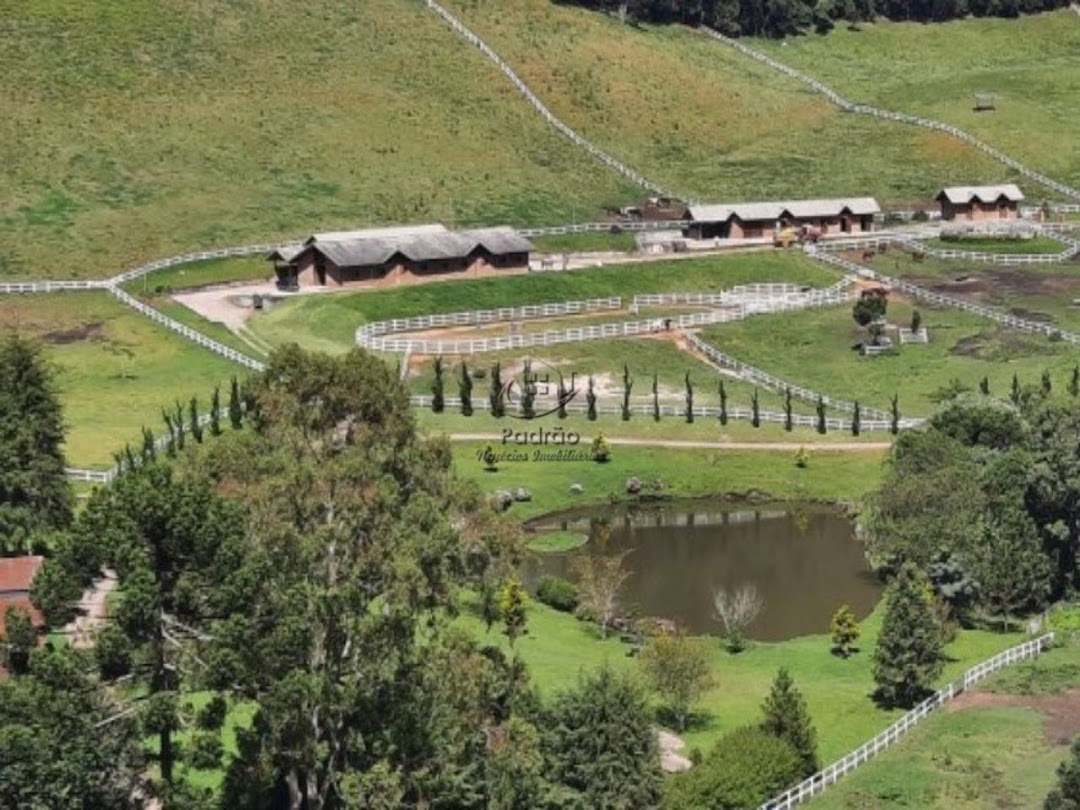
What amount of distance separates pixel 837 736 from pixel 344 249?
256 feet

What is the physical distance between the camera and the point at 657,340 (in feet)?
406

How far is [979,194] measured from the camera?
541 ft

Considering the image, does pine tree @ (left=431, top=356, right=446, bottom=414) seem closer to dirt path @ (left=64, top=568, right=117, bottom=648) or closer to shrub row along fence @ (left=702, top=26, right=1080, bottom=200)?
dirt path @ (left=64, top=568, right=117, bottom=648)

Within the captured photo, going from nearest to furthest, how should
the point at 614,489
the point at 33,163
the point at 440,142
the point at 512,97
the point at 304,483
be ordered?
the point at 304,483 → the point at 614,489 → the point at 33,163 → the point at 440,142 → the point at 512,97

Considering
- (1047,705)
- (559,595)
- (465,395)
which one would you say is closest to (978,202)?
(465,395)

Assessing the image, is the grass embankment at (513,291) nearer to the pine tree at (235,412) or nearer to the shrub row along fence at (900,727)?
the pine tree at (235,412)

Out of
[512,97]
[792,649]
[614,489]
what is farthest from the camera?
A: [512,97]

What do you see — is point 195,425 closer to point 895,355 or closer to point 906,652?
point 906,652

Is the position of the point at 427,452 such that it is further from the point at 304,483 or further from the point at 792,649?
the point at 792,649

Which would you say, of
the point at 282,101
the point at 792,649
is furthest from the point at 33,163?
the point at 792,649

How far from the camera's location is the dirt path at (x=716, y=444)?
339 feet

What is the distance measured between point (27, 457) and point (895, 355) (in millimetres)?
61227

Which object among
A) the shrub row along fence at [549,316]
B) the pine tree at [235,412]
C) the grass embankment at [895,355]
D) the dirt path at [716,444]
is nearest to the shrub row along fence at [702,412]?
the dirt path at [716,444]

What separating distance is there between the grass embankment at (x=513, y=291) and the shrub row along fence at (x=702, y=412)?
13.5 m
